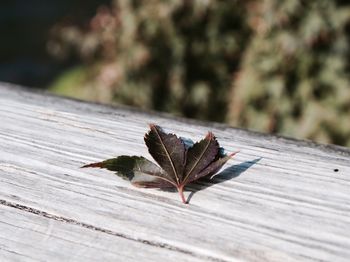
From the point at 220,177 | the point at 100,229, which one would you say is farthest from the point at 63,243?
the point at 220,177

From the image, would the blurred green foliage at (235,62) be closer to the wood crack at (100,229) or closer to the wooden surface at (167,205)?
the wooden surface at (167,205)

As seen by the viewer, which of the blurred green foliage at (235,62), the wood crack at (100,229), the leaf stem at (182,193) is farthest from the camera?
the blurred green foliage at (235,62)

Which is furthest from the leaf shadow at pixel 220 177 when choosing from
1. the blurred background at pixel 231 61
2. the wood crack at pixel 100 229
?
the blurred background at pixel 231 61

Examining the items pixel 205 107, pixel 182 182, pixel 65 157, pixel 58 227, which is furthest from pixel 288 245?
pixel 205 107

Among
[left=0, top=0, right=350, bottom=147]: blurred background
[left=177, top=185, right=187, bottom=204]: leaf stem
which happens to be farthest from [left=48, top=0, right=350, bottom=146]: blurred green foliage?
[left=177, top=185, right=187, bottom=204]: leaf stem

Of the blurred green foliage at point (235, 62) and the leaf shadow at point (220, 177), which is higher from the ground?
the blurred green foliage at point (235, 62)

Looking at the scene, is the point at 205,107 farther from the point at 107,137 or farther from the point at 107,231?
the point at 107,231
